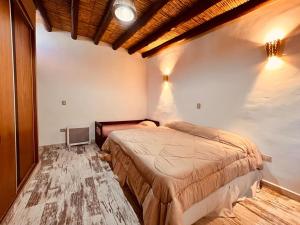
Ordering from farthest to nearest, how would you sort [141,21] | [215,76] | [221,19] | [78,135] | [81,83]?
1. [81,83]
2. [78,135]
3. [141,21]
4. [215,76]
5. [221,19]

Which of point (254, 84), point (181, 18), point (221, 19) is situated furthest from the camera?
point (181, 18)

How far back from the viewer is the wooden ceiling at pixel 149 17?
243 cm

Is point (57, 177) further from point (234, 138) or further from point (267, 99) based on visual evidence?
point (267, 99)

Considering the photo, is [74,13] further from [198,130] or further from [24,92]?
[198,130]

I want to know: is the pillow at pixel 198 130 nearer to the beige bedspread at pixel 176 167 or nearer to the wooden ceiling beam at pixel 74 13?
the beige bedspread at pixel 176 167

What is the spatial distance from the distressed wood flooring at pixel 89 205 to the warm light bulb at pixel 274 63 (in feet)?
5.29

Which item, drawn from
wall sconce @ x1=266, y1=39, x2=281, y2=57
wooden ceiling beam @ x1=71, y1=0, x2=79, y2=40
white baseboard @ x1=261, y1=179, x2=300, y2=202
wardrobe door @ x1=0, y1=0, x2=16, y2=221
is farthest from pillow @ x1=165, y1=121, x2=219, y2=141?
wooden ceiling beam @ x1=71, y1=0, x2=79, y2=40

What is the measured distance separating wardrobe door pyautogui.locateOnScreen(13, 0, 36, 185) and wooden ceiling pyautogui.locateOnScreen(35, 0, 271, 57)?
93 centimetres

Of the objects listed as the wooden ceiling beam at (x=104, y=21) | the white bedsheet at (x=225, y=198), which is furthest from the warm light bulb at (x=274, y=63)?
A: the wooden ceiling beam at (x=104, y=21)

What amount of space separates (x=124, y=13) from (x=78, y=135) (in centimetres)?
301

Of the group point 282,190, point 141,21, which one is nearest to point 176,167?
point 282,190

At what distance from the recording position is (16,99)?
1.89 metres

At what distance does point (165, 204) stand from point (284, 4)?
261cm

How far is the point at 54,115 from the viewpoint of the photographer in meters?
3.91
